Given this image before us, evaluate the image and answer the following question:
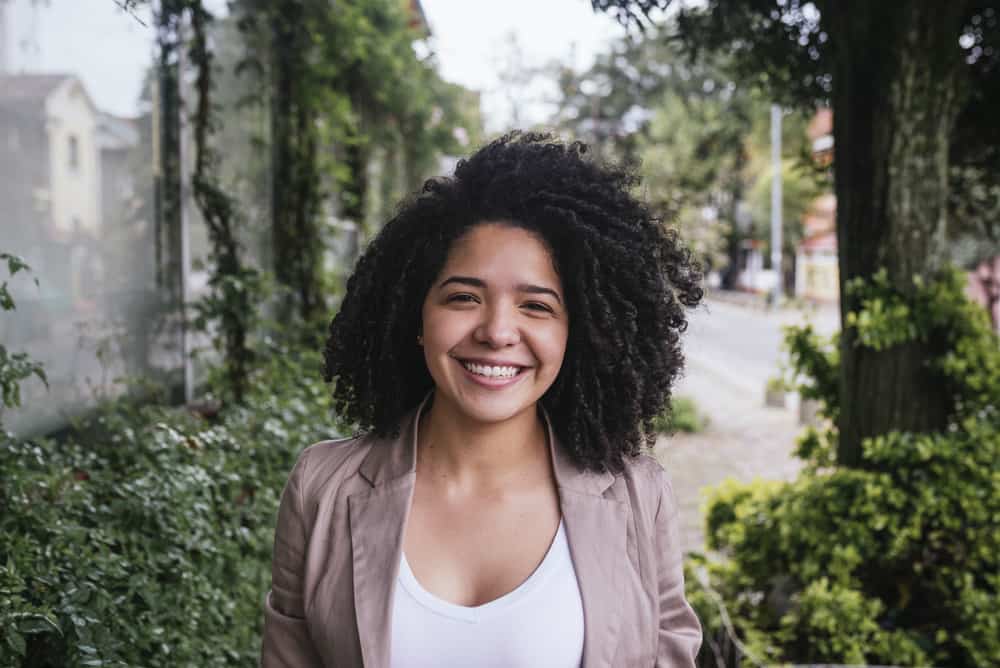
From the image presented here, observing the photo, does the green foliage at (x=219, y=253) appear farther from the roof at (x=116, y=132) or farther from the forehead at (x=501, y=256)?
the forehead at (x=501, y=256)

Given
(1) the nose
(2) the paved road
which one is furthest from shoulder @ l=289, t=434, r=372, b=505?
(2) the paved road

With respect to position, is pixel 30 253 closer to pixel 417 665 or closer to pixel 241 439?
pixel 241 439

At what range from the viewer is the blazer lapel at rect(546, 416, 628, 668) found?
1.65m

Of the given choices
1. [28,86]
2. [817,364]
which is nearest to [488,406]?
[28,86]

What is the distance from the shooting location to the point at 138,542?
246 cm

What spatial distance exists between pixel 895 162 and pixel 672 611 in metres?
2.92

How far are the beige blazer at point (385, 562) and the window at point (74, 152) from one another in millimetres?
2661

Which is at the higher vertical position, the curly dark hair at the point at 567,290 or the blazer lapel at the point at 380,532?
the curly dark hair at the point at 567,290

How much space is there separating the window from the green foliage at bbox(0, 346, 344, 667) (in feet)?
3.36

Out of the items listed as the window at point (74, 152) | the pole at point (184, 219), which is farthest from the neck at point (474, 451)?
the pole at point (184, 219)

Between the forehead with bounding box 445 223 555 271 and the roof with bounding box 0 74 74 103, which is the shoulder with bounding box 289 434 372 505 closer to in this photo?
the forehead with bounding box 445 223 555 271

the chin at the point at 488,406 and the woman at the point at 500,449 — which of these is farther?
the chin at the point at 488,406

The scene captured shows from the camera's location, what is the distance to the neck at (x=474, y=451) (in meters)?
1.83

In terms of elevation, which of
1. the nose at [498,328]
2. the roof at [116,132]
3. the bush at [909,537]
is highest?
the roof at [116,132]
